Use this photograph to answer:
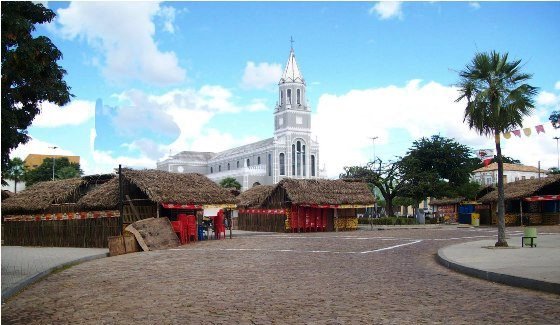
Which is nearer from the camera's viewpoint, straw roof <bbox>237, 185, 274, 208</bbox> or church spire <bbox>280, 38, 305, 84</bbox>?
straw roof <bbox>237, 185, 274, 208</bbox>

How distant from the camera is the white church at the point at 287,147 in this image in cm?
9150

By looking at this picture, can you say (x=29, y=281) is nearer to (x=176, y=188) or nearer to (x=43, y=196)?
(x=176, y=188)

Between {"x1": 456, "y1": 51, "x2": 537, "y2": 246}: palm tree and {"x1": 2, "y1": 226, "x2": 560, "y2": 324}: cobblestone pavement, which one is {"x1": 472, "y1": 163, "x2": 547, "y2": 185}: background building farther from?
{"x1": 2, "y1": 226, "x2": 560, "y2": 324}: cobblestone pavement

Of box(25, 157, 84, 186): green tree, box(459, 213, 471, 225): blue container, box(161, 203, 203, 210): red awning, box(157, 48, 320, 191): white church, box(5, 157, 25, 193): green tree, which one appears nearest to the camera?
box(161, 203, 203, 210): red awning


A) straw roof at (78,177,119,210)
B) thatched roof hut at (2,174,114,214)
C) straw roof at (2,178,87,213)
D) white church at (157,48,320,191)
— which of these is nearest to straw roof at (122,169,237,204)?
straw roof at (78,177,119,210)

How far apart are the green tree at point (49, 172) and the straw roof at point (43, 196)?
47.1 metres

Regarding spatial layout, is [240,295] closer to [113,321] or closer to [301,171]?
[113,321]

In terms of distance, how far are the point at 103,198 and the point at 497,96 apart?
55.4 ft

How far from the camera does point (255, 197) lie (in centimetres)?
4119

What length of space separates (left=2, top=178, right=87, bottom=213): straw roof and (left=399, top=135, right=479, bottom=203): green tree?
3347cm

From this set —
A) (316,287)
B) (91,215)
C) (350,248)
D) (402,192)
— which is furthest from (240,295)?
(402,192)

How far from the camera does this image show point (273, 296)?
30.1ft

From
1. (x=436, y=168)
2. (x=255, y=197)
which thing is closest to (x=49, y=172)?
(x=255, y=197)

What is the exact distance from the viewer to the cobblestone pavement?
7.44 m
